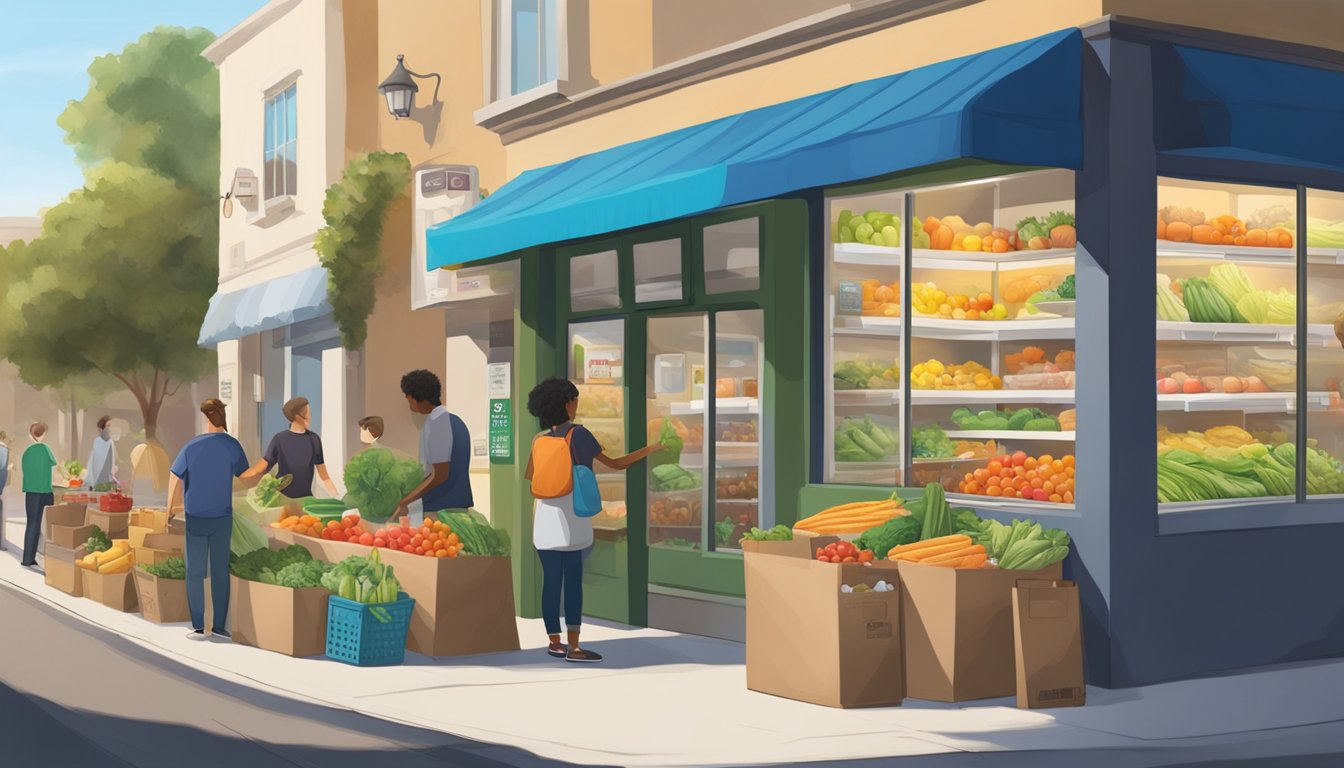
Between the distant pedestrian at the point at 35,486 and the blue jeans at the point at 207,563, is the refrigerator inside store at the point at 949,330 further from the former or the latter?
the distant pedestrian at the point at 35,486

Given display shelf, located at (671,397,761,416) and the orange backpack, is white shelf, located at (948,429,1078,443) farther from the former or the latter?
the orange backpack

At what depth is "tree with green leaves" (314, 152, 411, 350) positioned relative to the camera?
21812 millimetres

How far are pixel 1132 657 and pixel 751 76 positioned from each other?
5.52m

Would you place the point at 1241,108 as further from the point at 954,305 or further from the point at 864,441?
the point at 864,441

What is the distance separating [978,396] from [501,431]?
5.28 metres

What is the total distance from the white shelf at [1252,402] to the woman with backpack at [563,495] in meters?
4.12

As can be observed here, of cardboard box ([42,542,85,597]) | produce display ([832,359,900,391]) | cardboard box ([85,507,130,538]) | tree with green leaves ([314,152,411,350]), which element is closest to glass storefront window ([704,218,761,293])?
produce display ([832,359,900,391])

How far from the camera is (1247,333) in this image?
11234mm

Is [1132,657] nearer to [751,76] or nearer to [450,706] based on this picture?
[450,706]

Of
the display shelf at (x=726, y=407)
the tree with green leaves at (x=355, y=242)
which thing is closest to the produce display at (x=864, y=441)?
the display shelf at (x=726, y=407)

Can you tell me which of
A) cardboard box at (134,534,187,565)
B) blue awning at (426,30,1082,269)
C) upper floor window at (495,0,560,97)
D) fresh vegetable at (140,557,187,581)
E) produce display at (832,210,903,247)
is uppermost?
upper floor window at (495,0,560,97)

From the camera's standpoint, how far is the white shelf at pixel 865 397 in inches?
462

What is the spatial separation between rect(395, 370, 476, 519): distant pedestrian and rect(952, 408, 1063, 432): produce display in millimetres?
3864

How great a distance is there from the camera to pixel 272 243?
26250 millimetres
